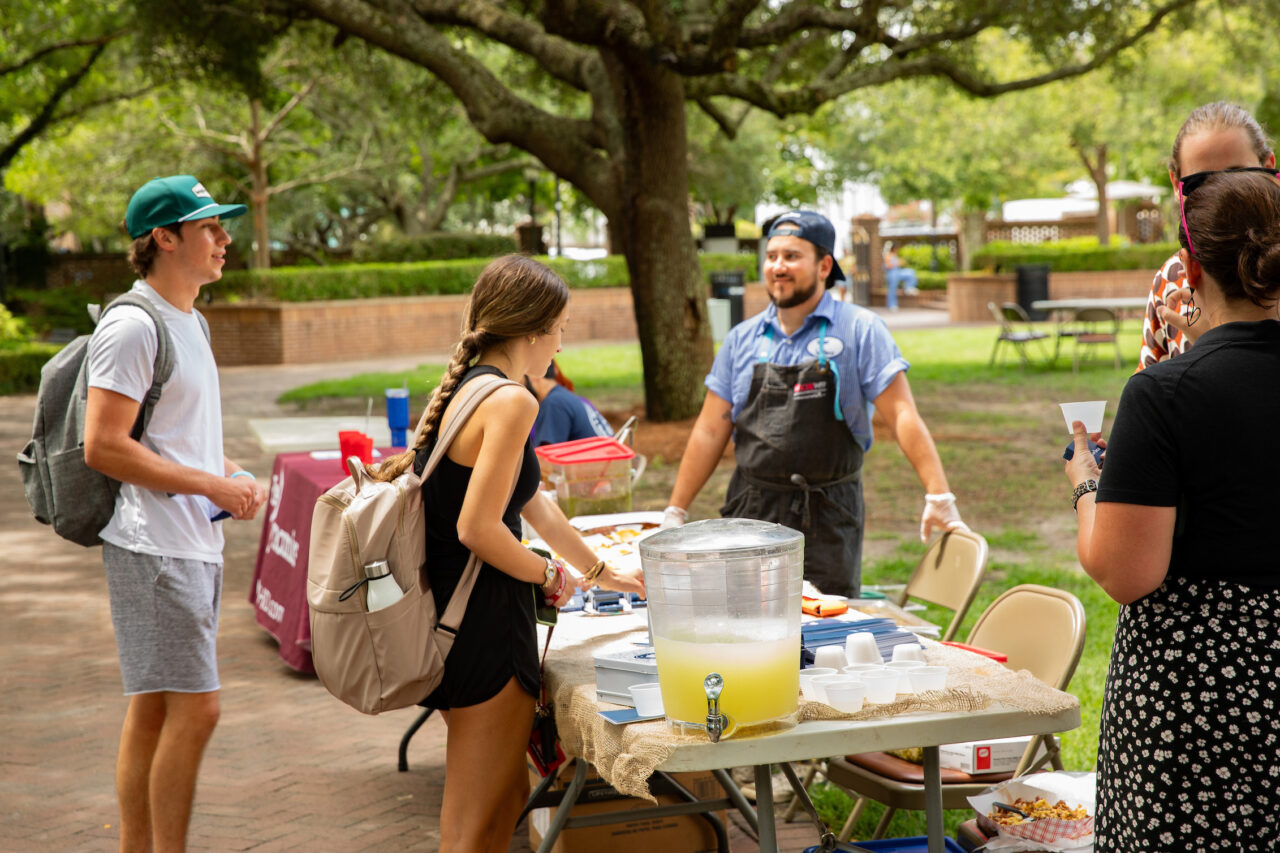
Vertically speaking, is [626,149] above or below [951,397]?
above

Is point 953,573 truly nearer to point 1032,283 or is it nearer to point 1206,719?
point 1206,719

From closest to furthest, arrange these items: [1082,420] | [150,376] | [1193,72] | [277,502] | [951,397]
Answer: [1082,420]
[150,376]
[277,502]
[951,397]
[1193,72]

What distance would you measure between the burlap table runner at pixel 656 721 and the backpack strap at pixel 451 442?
307mm

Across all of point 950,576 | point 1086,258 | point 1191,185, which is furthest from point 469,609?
point 1086,258

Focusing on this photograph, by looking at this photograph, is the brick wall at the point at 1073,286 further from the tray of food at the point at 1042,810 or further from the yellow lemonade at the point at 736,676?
the yellow lemonade at the point at 736,676

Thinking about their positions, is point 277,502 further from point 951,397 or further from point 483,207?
point 483,207

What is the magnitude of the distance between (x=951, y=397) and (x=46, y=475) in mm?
13674

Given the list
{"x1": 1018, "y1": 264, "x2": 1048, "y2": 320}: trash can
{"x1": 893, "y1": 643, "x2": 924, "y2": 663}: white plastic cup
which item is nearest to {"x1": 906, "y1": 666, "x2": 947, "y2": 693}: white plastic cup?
{"x1": 893, "y1": 643, "x2": 924, "y2": 663}: white plastic cup

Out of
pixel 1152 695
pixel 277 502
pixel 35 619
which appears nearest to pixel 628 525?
pixel 1152 695

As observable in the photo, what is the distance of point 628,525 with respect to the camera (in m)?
4.37

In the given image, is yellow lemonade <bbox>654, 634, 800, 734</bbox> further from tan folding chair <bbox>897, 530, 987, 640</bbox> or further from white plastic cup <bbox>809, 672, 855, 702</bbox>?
tan folding chair <bbox>897, 530, 987, 640</bbox>

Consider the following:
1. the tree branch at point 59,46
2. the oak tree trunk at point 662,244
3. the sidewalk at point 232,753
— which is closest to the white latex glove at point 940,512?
the sidewalk at point 232,753

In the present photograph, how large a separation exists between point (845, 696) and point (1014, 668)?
1.26m

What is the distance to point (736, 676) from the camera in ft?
7.45
